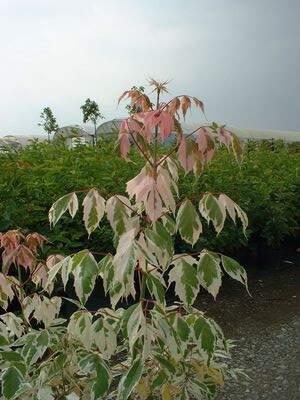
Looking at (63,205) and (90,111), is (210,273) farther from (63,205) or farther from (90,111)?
(90,111)

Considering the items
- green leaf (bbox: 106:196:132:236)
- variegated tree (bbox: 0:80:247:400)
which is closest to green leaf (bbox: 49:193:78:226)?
variegated tree (bbox: 0:80:247:400)

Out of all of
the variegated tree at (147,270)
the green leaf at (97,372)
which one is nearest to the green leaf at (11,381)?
the variegated tree at (147,270)

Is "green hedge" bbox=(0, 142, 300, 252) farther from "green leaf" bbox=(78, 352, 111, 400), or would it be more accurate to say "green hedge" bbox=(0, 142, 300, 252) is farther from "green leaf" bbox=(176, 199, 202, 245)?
"green leaf" bbox=(78, 352, 111, 400)

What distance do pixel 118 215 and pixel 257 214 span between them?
15.1 ft

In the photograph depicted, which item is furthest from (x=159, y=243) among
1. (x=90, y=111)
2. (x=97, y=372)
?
(x=90, y=111)

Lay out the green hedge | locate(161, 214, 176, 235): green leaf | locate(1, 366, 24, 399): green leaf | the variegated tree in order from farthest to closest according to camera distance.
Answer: the green hedge → locate(161, 214, 176, 235): green leaf → locate(1, 366, 24, 399): green leaf → the variegated tree

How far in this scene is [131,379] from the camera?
1583mm

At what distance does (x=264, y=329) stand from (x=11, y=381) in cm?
280

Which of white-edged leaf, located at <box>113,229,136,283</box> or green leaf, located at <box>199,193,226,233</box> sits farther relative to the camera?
green leaf, located at <box>199,193,226,233</box>

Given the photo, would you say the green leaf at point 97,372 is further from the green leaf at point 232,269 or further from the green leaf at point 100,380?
the green leaf at point 232,269

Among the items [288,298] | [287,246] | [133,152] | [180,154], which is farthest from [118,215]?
[287,246]

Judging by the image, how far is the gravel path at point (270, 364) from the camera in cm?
292

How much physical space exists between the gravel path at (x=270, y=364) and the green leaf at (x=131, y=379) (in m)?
1.47

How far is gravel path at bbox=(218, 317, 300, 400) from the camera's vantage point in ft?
9.57
